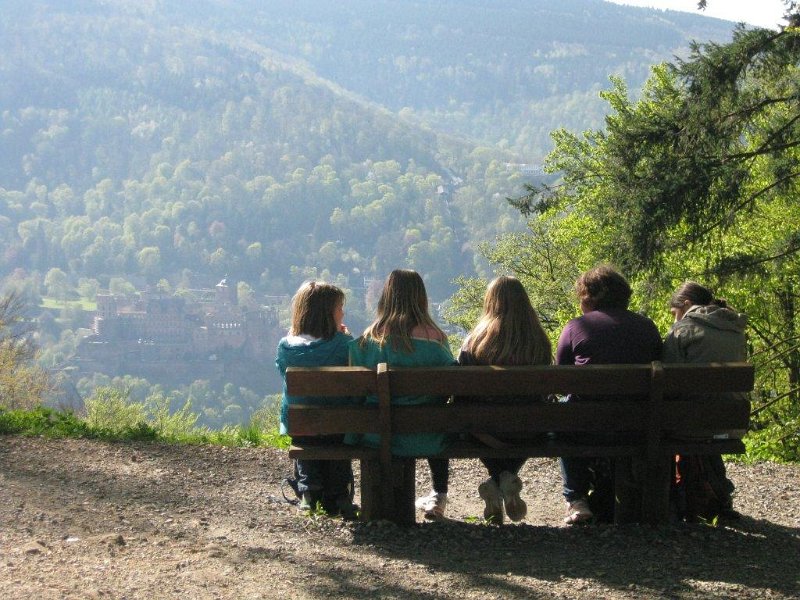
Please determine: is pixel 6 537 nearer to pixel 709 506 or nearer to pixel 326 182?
pixel 709 506

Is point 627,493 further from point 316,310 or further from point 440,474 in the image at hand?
point 316,310

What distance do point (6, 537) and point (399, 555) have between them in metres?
1.95

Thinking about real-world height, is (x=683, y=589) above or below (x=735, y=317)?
below

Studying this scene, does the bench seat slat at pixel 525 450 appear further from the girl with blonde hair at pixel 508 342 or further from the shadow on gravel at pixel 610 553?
the shadow on gravel at pixel 610 553

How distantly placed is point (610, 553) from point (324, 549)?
1.33 m

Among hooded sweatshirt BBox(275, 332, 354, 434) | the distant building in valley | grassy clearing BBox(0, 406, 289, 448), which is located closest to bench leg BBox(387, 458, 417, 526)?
hooded sweatshirt BBox(275, 332, 354, 434)

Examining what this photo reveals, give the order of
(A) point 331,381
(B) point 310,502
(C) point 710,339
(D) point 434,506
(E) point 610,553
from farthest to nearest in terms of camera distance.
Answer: (B) point 310,502, (D) point 434,506, (C) point 710,339, (A) point 331,381, (E) point 610,553

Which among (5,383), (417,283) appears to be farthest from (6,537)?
(5,383)

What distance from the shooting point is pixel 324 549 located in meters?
4.73

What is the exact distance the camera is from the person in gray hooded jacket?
17.4 feet

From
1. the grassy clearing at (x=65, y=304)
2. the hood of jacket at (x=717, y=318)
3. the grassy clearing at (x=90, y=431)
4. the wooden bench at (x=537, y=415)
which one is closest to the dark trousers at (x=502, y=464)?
the wooden bench at (x=537, y=415)

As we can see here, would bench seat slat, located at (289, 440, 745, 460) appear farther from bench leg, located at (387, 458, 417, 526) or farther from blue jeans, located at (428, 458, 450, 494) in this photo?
blue jeans, located at (428, 458, 450, 494)

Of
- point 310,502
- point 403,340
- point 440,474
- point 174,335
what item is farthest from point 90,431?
point 174,335

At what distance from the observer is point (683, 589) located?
4066 millimetres
